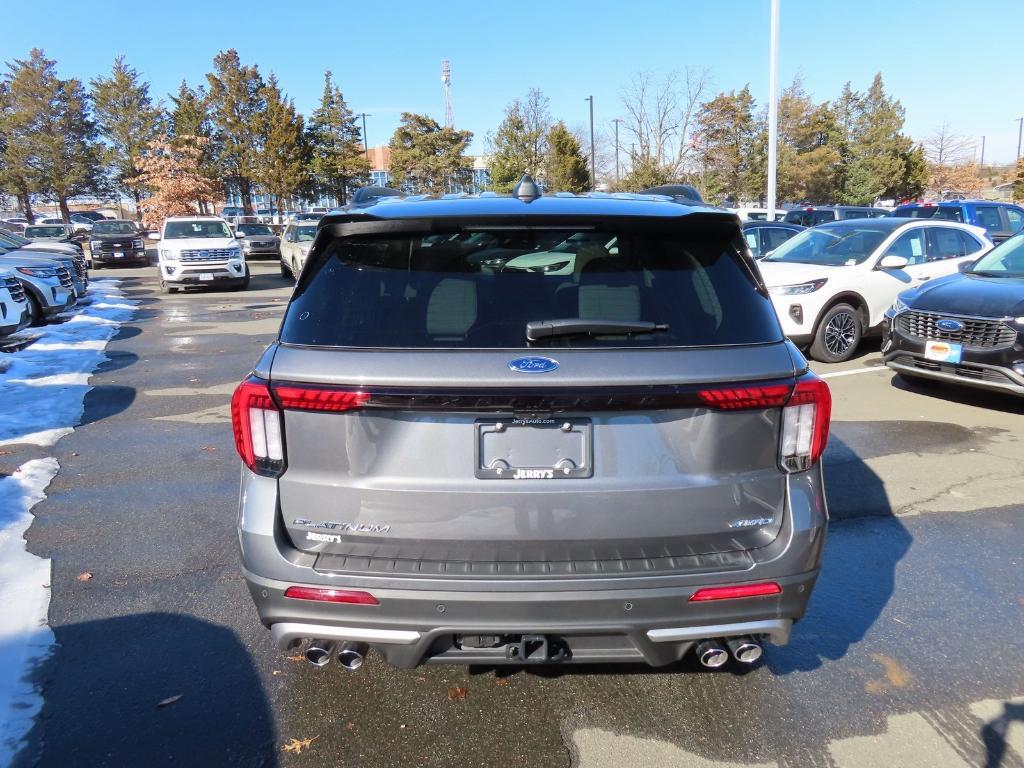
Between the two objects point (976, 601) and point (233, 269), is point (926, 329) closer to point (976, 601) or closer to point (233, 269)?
point (976, 601)

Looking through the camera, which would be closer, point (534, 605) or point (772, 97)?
point (534, 605)

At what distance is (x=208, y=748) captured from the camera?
268cm

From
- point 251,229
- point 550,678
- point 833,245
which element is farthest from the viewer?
point 251,229

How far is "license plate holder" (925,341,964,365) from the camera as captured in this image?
7020 mm

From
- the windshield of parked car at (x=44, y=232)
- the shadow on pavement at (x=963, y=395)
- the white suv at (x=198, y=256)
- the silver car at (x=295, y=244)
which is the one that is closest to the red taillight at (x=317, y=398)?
the shadow on pavement at (x=963, y=395)

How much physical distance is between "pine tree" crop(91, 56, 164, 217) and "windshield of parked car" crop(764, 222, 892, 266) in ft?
165

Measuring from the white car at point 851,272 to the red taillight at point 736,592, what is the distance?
7283 millimetres

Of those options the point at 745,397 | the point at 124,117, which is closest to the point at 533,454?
the point at 745,397

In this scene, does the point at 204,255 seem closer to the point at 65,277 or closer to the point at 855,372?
the point at 65,277

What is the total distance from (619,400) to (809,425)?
67 centimetres

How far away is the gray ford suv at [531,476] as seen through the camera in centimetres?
231

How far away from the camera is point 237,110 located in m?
47.0

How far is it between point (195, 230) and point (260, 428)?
2005 cm

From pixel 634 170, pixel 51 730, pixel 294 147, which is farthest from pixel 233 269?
pixel 294 147
